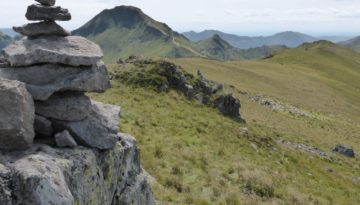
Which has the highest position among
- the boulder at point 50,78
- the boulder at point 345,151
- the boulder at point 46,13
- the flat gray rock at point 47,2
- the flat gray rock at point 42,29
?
the flat gray rock at point 47,2

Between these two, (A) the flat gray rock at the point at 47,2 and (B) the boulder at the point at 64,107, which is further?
(A) the flat gray rock at the point at 47,2

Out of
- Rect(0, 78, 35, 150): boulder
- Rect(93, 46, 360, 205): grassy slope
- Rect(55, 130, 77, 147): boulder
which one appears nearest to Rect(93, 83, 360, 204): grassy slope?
Rect(93, 46, 360, 205): grassy slope

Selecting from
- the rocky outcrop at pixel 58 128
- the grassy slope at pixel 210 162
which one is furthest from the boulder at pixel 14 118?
the grassy slope at pixel 210 162

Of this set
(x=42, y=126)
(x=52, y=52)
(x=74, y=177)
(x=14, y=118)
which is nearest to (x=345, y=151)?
(x=52, y=52)

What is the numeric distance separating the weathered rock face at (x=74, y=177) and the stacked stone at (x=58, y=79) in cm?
51

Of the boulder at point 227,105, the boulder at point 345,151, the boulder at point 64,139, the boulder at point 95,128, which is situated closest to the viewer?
the boulder at point 64,139

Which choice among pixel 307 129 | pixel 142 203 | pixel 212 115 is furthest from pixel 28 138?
pixel 307 129

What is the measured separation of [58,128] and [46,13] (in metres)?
3.50

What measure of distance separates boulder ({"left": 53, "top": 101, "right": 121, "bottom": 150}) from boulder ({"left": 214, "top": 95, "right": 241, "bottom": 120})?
3334 cm

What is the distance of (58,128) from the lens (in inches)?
492

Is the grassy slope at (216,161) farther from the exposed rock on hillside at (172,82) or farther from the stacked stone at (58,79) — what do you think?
the stacked stone at (58,79)

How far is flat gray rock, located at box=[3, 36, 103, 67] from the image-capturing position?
12.3 metres

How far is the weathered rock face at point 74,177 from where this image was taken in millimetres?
9188

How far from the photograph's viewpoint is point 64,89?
12641 mm
